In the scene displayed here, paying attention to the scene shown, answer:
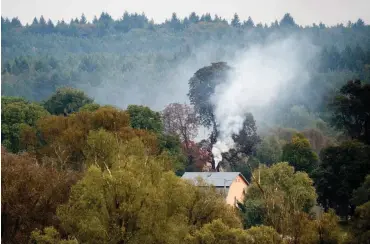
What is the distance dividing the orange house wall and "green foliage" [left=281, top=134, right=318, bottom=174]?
13.0 ft

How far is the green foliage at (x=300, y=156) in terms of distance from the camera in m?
52.5

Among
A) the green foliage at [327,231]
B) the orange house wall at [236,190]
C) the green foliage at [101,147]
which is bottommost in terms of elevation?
the green foliage at [327,231]

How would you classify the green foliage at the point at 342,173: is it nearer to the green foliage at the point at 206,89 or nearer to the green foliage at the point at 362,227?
the green foliage at the point at 362,227

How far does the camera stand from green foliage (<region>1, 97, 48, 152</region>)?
52.0m

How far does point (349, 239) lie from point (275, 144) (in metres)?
36.2

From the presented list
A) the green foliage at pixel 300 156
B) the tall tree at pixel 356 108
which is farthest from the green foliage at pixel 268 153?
the tall tree at pixel 356 108

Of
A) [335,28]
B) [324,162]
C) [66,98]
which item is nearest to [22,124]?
[66,98]

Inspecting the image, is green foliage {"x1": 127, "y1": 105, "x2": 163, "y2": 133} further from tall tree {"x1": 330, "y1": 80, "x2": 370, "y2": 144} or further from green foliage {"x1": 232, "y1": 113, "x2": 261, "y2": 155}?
tall tree {"x1": 330, "y1": 80, "x2": 370, "y2": 144}

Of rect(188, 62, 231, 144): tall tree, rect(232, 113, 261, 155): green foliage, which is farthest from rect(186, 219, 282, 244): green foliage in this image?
rect(188, 62, 231, 144): tall tree

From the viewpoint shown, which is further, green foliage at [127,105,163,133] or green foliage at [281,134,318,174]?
green foliage at [127,105,163,133]

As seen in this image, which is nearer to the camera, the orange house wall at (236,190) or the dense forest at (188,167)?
the dense forest at (188,167)

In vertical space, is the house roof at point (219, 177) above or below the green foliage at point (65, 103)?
below

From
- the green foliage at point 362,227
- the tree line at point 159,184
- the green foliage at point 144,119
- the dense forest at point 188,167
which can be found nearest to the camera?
the tree line at point 159,184

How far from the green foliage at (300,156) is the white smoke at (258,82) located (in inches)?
382
